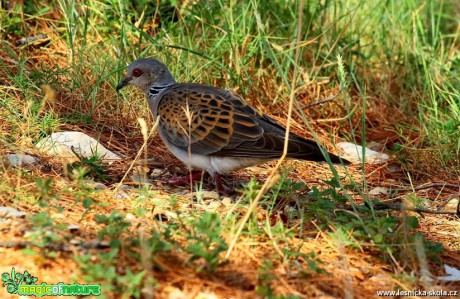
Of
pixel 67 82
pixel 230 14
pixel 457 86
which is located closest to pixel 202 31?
pixel 230 14

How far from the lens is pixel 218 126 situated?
489cm

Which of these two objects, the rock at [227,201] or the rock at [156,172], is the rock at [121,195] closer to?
the rock at [227,201]

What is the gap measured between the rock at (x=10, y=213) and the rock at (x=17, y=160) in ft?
2.28

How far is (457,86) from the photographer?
6367mm

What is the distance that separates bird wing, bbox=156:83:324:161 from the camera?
4.75m

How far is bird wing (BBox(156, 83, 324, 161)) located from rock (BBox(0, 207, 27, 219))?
47.7 inches

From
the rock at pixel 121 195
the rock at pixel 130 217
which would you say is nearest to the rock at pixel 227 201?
the rock at pixel 121 195

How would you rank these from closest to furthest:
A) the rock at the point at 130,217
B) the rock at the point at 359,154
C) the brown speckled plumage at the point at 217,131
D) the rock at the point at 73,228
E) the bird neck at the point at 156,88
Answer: the rock at the point at 73,228 → the rock at the point at 130,217 → the brown speckled plumage at the point at 217,131 → the bird neck at the point at 156,88 → the rock at the point at 359,154

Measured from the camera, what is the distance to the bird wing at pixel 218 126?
4754mm

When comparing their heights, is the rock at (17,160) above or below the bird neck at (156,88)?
below

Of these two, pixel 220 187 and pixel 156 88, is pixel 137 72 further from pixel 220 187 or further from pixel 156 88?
pixel 220 187

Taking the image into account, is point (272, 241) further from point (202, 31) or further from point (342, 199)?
point (202, 31)

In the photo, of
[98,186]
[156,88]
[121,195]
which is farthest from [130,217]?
[156,88]

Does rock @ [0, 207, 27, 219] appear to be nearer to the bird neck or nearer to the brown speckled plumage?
the brown speckled plumage
